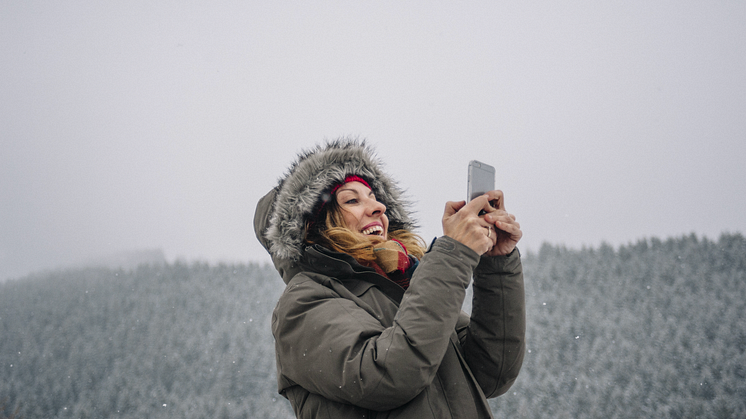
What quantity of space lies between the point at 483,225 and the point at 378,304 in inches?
17.1

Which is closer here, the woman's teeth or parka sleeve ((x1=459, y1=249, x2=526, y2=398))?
parka sleeve ((x1=459, y1=249, x2=526, y2=398))

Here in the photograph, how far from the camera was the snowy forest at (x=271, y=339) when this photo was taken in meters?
4.02

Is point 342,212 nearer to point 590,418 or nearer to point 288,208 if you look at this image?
point 288,208

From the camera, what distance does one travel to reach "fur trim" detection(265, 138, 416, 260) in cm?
150

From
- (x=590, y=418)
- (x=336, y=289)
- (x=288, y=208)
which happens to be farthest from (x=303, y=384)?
(x=590, y=418)

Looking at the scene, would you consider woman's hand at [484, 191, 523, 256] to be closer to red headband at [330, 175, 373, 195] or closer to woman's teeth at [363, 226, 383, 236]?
woman's teeth at [363, 226, 383, 236]

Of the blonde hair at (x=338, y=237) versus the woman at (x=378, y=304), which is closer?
the woman at (x=378, y=304)

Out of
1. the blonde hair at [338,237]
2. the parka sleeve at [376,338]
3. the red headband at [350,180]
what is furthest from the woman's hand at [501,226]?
the red headband at [350,180]

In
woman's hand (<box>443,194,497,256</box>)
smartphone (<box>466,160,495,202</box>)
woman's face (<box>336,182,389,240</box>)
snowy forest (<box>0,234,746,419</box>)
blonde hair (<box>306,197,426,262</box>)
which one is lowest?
snowy forest (<box>0,234,746,419</box>)

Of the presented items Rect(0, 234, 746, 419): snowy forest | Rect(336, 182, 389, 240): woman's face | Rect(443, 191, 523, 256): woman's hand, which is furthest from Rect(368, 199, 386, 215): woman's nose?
Rect(0, 234, 746, 419): snowy forest

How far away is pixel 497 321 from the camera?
4.59 feet

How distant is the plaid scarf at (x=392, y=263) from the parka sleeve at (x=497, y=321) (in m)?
0.26

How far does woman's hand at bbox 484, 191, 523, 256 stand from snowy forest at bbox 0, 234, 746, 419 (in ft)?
11.9

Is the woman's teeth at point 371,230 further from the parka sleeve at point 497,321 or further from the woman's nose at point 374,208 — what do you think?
the parka sleeve at point 497,321
